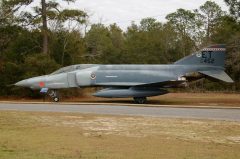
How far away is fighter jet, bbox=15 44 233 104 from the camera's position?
88.1 feet

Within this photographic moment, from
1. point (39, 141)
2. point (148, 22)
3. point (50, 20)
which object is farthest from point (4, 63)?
point (148, 22)

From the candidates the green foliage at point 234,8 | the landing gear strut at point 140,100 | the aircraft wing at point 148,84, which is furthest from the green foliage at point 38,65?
the green foliage at point 234,8

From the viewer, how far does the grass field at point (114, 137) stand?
31.0 ft

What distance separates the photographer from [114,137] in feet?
38.8

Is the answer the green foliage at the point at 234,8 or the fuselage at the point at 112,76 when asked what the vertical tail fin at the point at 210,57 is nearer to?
the fuselage at the point at 112,76

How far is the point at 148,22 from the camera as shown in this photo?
80.1m

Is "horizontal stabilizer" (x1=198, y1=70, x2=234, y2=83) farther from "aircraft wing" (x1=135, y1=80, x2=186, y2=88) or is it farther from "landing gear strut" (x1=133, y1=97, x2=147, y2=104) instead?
"landing gear strut" (x1=133, y1=97, x2=147, y2=104)

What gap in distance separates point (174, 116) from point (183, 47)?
138 feet

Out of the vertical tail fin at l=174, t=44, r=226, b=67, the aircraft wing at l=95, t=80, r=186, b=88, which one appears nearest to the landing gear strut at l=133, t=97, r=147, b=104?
the aircraft wing at l=95, t=80, r=186, b=88

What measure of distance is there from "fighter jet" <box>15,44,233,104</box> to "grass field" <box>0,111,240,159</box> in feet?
34.4

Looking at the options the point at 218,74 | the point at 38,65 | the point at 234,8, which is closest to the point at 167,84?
the point at 218,74

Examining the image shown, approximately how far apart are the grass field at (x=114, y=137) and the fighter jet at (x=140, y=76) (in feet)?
34.4

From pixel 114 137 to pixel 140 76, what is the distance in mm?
15287

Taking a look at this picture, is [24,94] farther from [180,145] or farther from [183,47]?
[183,47]
